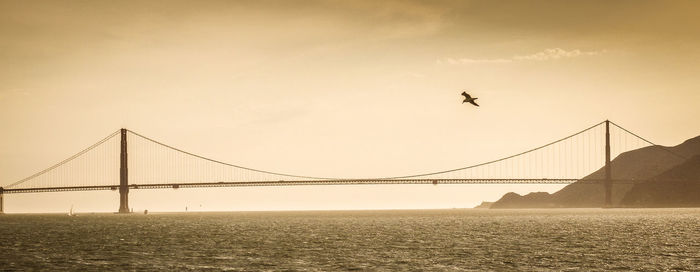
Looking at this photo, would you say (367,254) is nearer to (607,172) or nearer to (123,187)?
(123,187)

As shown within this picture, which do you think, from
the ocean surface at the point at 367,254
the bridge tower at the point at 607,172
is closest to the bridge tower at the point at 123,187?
the ocean surface at the point at 367,254

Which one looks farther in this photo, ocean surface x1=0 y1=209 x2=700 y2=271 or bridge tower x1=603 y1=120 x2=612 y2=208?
bridge tower x1=603 y1=120 x2=612 y2=208

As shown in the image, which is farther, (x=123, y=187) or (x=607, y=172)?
(x=607, y=172)

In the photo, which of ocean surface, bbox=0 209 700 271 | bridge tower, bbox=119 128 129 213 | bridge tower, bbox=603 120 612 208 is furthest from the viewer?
bridge tower, bbox=603 120 612 208

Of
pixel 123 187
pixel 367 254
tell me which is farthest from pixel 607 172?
pixel 367 254

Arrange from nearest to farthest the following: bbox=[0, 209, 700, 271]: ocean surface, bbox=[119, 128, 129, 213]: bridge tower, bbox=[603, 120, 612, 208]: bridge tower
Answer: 1. bbox=[0, 209, 700, 271]: ocean surface
2. bbox=[119, 128, 129, 213]: bridge tower
3. bbox=[603, 120, 612, 208]: bridge tower

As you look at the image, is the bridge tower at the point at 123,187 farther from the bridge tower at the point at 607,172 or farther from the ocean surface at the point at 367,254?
the bridge tower at the point at 607,172

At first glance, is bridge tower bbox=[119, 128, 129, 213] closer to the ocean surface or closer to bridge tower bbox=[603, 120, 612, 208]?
the ocean surface

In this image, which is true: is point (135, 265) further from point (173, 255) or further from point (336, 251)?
point (336, 251)

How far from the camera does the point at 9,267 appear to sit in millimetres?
44250

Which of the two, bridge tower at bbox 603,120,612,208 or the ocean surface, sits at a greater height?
bridge tower at bbox 603,120,612,208

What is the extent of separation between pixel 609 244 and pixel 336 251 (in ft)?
70.8

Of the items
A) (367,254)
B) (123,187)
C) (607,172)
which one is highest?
(607,172)

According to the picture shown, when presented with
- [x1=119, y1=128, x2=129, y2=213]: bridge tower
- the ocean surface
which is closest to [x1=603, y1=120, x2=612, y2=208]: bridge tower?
[x1=119, y1=128, x2=129, y2=213]: bridge tower
